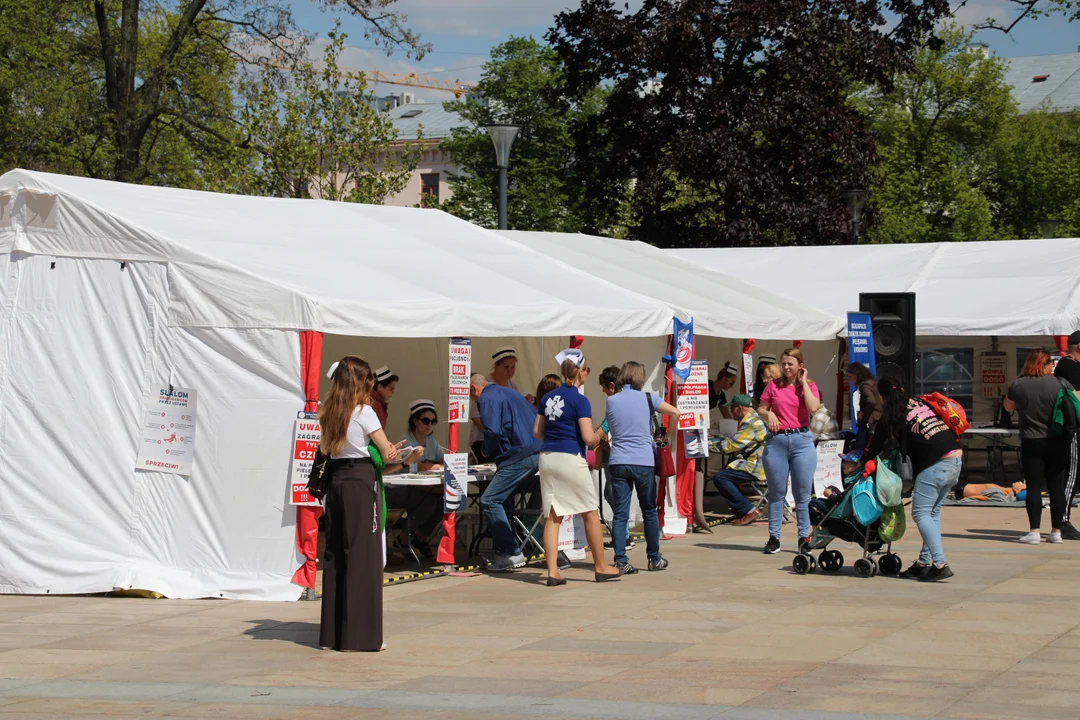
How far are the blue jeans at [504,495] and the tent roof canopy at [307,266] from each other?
3.54ft

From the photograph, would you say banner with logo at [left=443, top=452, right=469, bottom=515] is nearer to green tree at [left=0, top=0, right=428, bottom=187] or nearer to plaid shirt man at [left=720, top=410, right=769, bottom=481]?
plaid shirt man at [left=720, top=410, right=769, bottom=481]

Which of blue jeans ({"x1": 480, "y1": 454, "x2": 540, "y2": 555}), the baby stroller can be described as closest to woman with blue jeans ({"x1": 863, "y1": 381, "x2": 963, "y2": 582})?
the baby stroller

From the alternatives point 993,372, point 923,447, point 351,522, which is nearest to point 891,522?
point 923,447

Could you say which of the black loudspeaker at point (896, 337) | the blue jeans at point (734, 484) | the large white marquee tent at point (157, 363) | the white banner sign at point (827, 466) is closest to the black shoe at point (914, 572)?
the white banner sign at point (827, 466)

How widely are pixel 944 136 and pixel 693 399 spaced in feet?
121

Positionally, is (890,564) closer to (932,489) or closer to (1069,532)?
(932,489)

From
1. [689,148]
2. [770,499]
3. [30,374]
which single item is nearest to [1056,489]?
[770,499]

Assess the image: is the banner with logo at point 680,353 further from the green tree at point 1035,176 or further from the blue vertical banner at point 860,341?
the green tree at point 1035,176

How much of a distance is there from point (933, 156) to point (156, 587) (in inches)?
1612

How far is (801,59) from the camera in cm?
2953

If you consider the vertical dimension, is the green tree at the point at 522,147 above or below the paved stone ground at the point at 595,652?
above

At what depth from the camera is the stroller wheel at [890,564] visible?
1153cm

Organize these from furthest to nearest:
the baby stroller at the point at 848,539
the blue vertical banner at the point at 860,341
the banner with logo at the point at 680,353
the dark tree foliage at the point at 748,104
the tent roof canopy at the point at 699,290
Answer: the dark tree foliage at the point at 748,104 → the tent roof canopy at the point at 699,290 → the blue vertical banner at the point at 860,341 → the banner with logo at the point at 680,353 → the baby stroller at the point at 848,539

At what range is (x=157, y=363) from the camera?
10.9m
